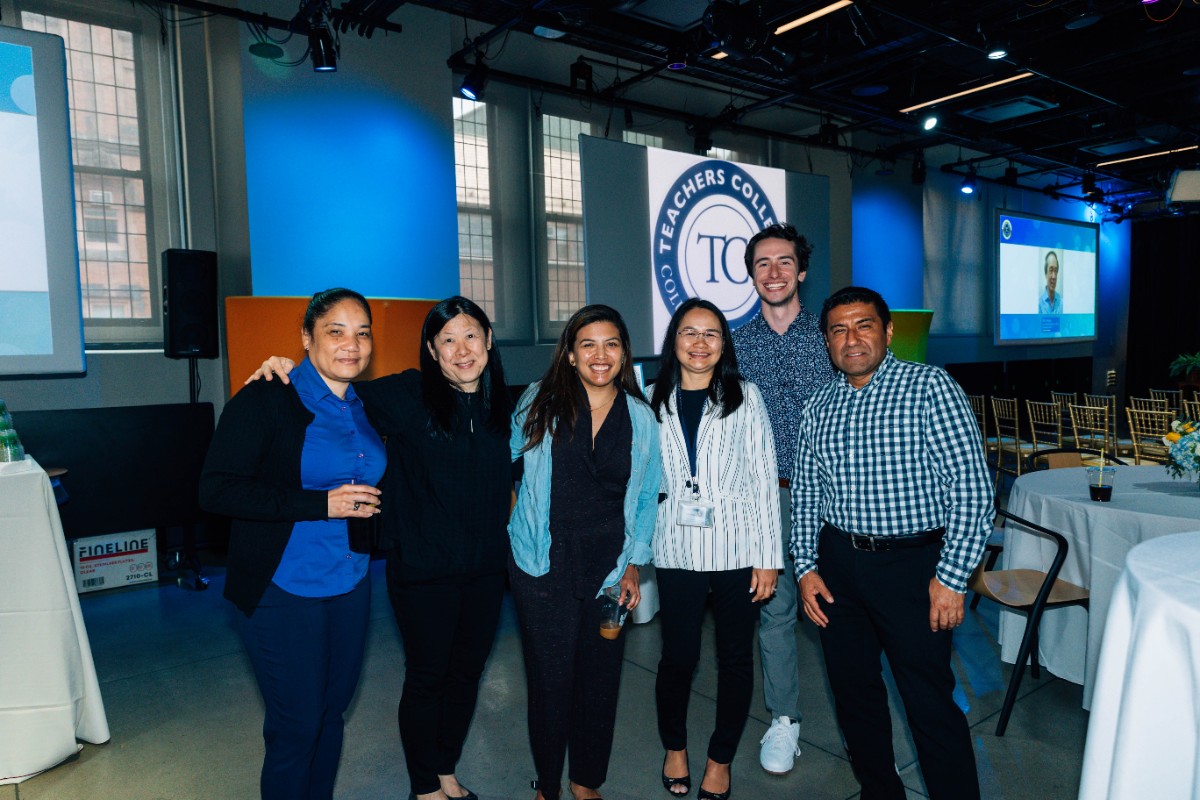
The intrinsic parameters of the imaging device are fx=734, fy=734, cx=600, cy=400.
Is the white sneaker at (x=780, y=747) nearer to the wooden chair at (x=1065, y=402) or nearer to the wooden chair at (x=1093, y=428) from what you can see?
the wooden chair at (x=1093, y=428)

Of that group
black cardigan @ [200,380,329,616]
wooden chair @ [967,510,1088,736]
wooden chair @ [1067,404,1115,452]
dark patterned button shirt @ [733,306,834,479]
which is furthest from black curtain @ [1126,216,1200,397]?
black cardigan @ [200,380,329,616]

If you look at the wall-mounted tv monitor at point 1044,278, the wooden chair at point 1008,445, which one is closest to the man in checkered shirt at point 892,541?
the wooden chair at point 1008,445

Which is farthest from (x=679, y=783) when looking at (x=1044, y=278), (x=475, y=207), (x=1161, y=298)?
(x=1161, y=298)

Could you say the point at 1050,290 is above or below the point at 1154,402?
above

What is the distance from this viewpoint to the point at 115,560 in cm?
477

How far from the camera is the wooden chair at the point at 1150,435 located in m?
6.50

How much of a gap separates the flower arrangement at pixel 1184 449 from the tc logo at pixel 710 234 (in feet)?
11.9

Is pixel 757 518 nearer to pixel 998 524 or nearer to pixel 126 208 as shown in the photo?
pixel 998 524

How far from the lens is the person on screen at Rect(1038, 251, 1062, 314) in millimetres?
11727

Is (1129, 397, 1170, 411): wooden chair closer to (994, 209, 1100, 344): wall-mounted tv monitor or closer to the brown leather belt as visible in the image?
(994, 209, 1100, 344): wall-mounted tv monitor

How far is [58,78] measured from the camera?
3.89m

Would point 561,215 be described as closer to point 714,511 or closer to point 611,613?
point 714,511

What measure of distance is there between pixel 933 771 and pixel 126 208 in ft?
19.7

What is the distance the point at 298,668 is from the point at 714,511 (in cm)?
112
